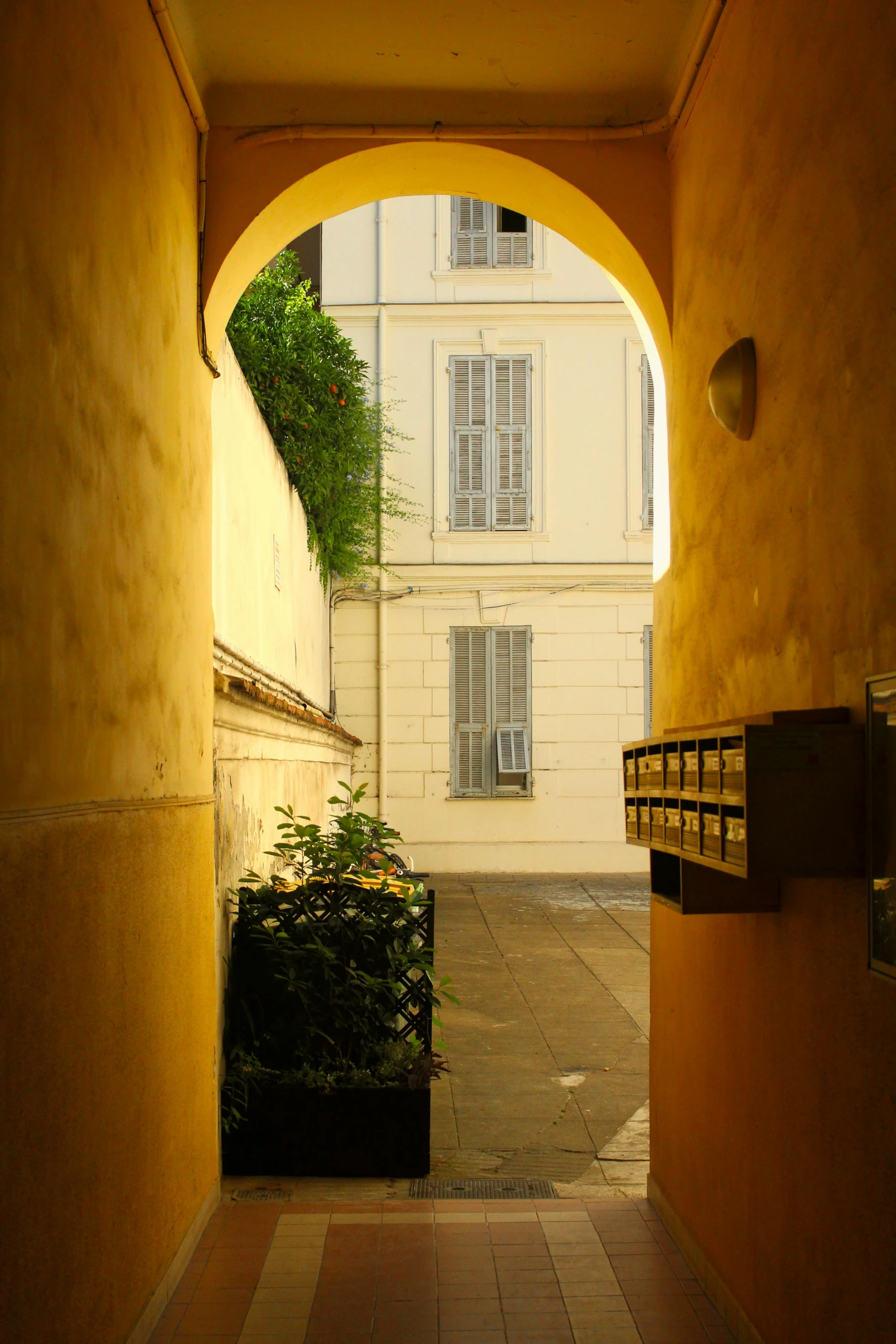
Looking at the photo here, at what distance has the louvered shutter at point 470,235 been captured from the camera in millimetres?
14508

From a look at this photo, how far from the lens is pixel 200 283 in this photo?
4.29 metres

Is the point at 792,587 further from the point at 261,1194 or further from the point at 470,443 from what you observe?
the point at 470,443

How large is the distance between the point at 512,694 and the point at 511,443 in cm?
314

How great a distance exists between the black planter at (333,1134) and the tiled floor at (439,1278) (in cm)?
32

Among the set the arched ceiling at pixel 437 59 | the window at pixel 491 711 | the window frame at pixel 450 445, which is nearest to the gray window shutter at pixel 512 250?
the window frame at pixel 450 445

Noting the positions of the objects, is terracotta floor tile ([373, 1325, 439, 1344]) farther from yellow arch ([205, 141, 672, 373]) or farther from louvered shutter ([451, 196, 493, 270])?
louvered shutter ([451, 196, 493, 270])

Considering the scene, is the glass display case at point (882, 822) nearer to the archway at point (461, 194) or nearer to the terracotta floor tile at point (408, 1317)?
the terracotta floor tile at point (408, 1317)

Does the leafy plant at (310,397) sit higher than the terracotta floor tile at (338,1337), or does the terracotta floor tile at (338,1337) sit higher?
the leafy plant at (310,397)

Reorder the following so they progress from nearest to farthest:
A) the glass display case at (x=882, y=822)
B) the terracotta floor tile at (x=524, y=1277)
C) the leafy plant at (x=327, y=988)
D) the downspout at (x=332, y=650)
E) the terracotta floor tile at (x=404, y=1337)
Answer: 1. the glass display case at (x=882, y=822)
2. the terracotta floor tile at (x=404, y=1337)
3. the terracotta floor tile at (x=524, y=1277)
4. the leafy plant at (x=327, y=988)
5. the downspout at (x=332, y=650)

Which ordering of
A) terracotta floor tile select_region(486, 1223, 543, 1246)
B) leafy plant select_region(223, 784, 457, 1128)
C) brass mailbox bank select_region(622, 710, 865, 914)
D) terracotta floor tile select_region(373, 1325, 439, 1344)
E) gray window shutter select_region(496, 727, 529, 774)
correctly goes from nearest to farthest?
1. brass mailbox bank select_region(622, 710, 865, 914)
2. terracotta floor tile select_region(373, 1325, 439, 1344)
3. terracotta floor tile select_region(486, 1223, 543, 1246)
4. leafy plant select_region(223, 784, 457, 1128)
5. gray window shutter select_region(496, 727, 529, 774)

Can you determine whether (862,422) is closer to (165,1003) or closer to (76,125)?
(76,125)

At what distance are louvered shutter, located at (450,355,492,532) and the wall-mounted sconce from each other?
10959mm

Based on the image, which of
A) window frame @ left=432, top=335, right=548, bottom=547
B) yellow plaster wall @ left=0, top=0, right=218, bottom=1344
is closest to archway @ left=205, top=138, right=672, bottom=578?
yellow plaster wall @ left=0, top=0, right=218, bottom=1344

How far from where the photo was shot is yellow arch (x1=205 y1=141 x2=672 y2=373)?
4.43m
